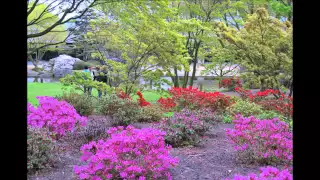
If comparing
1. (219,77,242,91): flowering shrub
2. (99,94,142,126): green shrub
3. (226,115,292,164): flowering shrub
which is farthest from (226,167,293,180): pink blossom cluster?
(219,77,242,91): flowering shrub

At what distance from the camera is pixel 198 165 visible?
175 inches

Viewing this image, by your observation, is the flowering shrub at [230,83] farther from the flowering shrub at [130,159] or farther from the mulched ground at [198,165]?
the flowering shrub at [130,159]

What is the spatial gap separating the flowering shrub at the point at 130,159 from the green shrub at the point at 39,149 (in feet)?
2.08

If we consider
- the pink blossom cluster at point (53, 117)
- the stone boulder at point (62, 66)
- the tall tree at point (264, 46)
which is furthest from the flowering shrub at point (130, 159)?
the stone boulder at point (62, 66)

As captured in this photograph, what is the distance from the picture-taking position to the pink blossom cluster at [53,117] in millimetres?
5039

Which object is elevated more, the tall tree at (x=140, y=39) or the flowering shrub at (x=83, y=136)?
the tall tree at (x=140, y=39)

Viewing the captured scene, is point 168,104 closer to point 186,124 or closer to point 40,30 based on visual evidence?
point 186,124

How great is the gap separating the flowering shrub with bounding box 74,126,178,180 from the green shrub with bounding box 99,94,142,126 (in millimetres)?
3035

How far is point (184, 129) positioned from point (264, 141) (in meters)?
1.52

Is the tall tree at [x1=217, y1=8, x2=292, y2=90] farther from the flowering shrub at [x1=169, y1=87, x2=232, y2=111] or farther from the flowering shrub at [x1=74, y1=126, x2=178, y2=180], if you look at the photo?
the flowering shrub at [x1=74, y1=126, x2=178, y2=180]

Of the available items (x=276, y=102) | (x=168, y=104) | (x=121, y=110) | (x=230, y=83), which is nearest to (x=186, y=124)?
(x=121, y=110)

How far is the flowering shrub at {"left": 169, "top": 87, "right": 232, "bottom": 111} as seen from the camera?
31.3 feet
